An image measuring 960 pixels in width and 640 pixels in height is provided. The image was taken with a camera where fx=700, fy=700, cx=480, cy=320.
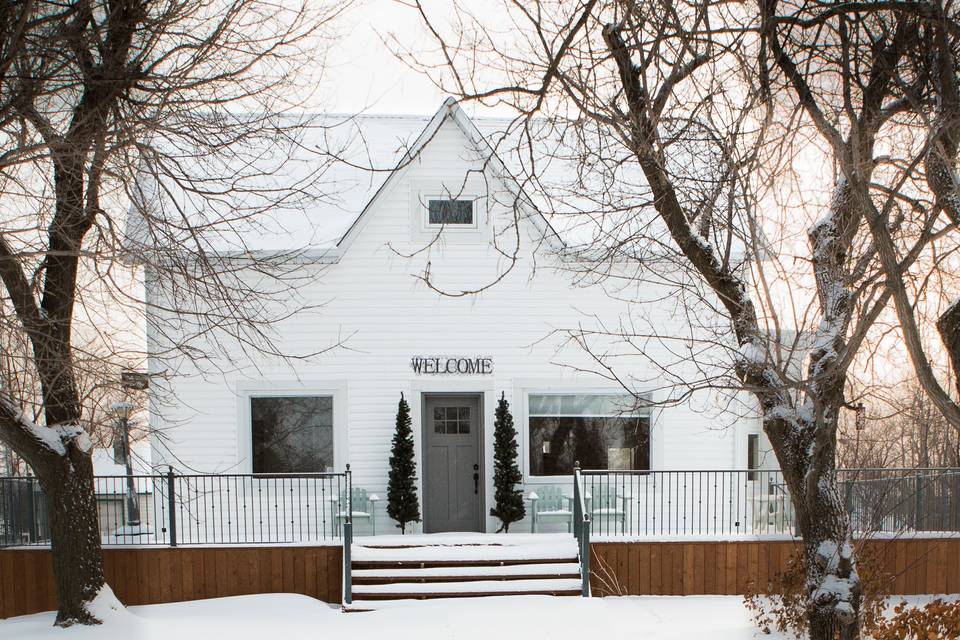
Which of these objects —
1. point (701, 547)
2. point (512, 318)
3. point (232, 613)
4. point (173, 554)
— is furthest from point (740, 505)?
point (173, 554)

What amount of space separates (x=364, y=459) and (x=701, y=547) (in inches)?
190

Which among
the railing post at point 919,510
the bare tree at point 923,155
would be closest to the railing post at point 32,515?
the bare tree at point 923,155

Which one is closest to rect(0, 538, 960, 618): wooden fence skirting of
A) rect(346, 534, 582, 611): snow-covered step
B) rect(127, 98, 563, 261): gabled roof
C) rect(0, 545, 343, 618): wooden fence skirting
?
rect(0, 545, 343, 618): wooden fence skirting

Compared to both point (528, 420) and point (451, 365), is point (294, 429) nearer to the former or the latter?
point (451, 365)

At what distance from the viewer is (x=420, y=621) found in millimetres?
7570

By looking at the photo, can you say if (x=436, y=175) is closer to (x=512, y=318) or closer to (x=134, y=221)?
(x=512, y=318)

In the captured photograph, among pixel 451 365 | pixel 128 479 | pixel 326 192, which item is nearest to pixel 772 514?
pixel 451 365

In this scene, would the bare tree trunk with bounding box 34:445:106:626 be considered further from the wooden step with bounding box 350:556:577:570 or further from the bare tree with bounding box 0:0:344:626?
the wooden step with bounding box 350:556:577:570

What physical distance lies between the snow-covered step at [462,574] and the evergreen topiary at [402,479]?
4.09ft

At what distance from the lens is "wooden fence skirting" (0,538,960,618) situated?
8.50 m

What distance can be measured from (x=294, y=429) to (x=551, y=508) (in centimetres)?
400

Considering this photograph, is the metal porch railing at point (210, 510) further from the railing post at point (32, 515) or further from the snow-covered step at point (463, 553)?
the snow-covered step at point (463, 553)

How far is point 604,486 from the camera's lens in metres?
10.6

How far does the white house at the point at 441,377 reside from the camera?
10.4 metres
